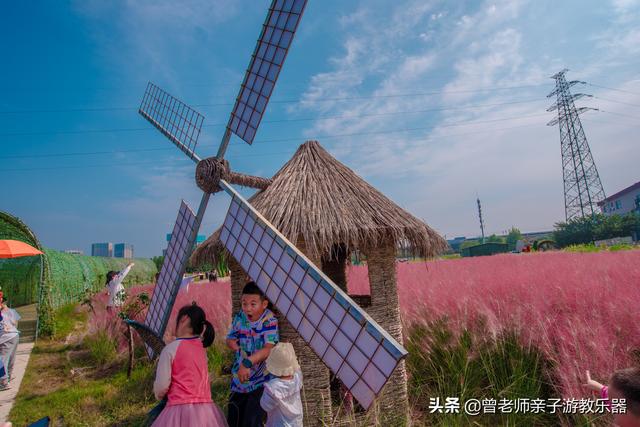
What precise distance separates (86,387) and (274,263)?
5.12 meters

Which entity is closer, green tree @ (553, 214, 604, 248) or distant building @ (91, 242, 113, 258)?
green tree @ (553, 214, 604, 248)

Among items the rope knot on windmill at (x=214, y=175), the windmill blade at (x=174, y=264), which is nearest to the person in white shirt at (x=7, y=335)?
the windmill blade at (x=174, y=264)

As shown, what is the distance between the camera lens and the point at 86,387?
6.20 meters

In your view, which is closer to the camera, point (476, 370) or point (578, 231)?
point (476, 370)

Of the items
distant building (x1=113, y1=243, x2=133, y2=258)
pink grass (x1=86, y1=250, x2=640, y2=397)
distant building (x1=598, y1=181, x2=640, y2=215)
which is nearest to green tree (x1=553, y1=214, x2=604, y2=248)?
distant building (x1=598, y1=181, x2=640, y2=215)

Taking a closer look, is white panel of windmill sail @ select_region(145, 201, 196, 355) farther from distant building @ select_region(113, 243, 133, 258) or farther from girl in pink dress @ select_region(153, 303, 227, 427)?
distant building @ select_region(113, 243, 133, 258)

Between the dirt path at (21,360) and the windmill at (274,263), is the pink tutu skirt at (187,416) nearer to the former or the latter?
the windmill at (274,263)

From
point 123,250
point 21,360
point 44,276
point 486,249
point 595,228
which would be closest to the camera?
point 21,360

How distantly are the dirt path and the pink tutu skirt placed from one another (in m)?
4.29

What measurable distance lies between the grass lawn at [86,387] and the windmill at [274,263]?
3.87 ft

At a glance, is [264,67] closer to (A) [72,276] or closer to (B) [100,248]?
(A) [72,276]

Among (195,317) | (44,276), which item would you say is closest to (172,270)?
(195,317)

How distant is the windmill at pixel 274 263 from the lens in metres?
2.66

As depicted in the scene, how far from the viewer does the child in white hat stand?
2.51 m
